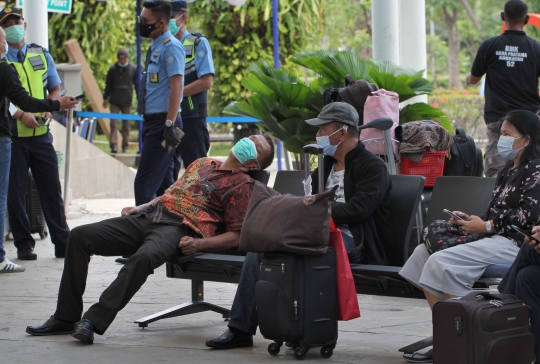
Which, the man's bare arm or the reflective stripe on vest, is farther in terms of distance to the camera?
the reflective stripe on vest

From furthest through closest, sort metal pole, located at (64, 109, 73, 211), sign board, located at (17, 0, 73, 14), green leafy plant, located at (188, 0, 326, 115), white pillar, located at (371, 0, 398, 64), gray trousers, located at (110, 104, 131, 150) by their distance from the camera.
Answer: gray trousers, located at (110, 104, 131, 150)
green leafy plant, located at (188, 0, 326, 115)
sign board, located at (17, 0, 73, 14)
metal pole, located at (64, 109, 73, 211)
white pillar, located at (371, 0, 398, 64)

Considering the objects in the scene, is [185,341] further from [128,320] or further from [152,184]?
[152,184]

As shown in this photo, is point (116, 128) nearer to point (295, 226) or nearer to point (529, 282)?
point (295, 226)

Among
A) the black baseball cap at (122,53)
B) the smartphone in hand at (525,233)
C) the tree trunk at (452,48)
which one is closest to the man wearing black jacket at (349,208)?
the smartphone in hand at (525,233)

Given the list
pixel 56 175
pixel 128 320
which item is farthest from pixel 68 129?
pixel 128 320

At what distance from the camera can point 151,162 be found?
7957mm

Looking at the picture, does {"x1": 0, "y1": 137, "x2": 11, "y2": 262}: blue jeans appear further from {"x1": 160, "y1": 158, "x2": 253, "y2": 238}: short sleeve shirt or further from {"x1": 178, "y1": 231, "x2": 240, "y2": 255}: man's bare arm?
{"x1": 178, "y1": 231, "x2": 240, "y2": 255}: man's bare arm

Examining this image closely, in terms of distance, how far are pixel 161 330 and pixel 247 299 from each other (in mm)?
887

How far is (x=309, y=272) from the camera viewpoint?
16.0 ft

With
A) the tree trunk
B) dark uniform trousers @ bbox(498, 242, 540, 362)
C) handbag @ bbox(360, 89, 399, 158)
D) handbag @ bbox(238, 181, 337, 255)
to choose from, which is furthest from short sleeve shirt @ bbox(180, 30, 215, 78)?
the tree trunk

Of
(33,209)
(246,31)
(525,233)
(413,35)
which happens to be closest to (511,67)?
(413,35)

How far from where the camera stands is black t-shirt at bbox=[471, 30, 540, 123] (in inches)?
324

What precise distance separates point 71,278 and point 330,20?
36.3 metres

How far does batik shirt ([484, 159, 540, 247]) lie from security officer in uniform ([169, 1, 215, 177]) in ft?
13.2
